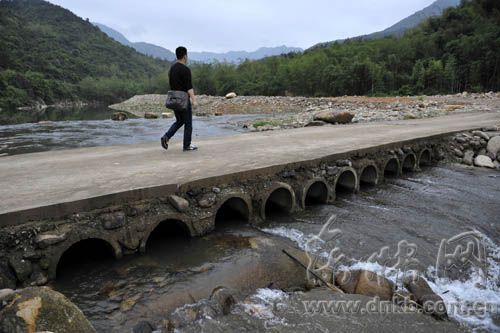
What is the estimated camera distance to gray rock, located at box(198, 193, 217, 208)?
4.76 metres

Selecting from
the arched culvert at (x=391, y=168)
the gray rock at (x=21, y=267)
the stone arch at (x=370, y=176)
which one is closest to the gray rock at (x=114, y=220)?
the gray rock at (x=21, y=267)

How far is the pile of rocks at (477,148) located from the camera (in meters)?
9.77

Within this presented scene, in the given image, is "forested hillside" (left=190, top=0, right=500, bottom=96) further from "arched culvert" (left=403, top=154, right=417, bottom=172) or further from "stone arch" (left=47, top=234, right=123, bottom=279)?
"stone arch" (left=47, top=234, right=123, bottom=279)

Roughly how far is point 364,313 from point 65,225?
10.2 ft

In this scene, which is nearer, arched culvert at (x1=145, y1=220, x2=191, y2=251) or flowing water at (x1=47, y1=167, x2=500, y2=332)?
flowing water at (x1=47, y1=167, x2=500, y2=332)

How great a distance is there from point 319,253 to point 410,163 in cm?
562

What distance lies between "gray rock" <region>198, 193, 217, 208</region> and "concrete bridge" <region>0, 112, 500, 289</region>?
0.05 feet

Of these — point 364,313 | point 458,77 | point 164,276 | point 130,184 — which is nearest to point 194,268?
point 164,276

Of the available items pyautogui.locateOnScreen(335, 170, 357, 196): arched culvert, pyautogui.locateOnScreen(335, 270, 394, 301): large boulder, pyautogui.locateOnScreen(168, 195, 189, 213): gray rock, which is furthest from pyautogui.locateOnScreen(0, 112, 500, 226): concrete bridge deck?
pyautogui.locateOnScreen(335, 270, 394, 301): large boulder

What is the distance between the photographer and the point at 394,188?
753 cm

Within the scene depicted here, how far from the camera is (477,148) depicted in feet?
34.2

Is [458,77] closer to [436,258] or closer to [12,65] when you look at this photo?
[436,258]

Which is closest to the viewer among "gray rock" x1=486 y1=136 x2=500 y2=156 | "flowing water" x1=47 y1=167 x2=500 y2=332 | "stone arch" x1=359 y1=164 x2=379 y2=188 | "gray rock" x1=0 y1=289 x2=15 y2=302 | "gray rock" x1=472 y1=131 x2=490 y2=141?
"gray rock" x1=0 y1=289 x2=15 y2=302

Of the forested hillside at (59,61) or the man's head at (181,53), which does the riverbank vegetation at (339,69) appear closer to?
the forested hillside at (59,61)
